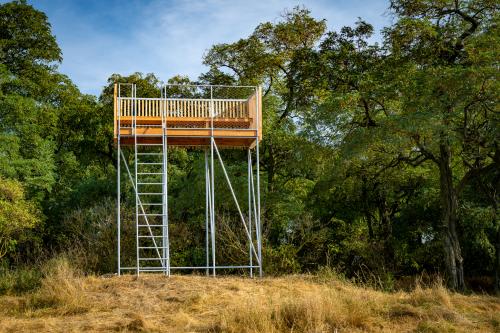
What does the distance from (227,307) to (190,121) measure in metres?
6.28

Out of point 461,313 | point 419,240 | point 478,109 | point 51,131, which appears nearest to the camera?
point 461,313

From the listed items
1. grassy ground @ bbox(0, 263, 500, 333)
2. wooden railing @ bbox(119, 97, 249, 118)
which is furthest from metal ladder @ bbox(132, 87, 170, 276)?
grassy ground @ bbox(0, 263, 500, 333)

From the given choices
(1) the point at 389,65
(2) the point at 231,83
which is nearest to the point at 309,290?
(1) the point at 389,65

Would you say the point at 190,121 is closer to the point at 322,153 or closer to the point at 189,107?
the point at 189,107

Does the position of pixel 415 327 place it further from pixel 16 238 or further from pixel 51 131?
pixel 51 131

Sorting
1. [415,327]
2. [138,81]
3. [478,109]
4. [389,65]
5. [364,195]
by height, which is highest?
[138,81]

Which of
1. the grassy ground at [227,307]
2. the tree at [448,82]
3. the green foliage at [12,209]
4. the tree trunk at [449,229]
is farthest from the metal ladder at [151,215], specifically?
the tree trunk at [449,229]

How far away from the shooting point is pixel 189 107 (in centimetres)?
1769

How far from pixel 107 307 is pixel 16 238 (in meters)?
16.3

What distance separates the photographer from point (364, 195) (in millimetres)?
28219

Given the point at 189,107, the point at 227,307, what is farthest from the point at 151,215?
the point at 227,307

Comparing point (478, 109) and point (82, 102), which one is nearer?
point (478, 109)

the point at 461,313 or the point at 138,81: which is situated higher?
the point at 138,81

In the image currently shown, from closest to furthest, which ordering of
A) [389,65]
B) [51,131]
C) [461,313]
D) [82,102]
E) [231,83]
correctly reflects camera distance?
1. [461,313]
2. [389,65]
3. [231,83]
4. [51,131]
5. [82,102]
